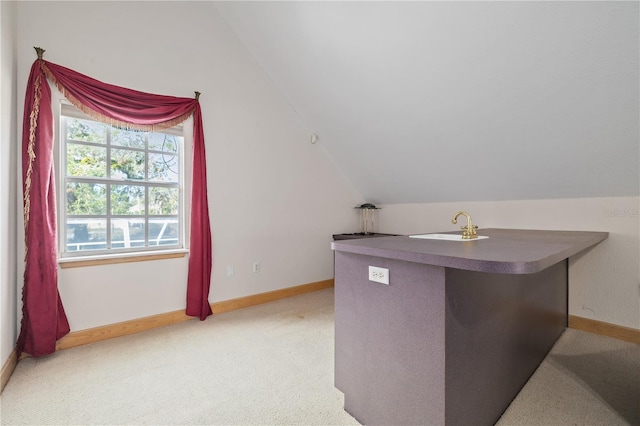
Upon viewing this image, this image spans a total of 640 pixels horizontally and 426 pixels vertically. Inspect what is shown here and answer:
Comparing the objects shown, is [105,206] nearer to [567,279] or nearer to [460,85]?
[460,85]

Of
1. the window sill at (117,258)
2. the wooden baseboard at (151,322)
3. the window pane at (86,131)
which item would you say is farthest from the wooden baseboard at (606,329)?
the window pane at (86,131)

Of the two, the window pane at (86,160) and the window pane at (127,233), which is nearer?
the window pane at (86,160)

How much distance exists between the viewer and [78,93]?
7.36 ft

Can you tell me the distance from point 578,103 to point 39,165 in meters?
3.76

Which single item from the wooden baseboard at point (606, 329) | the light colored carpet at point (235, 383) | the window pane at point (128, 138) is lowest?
the light colored carpet at point (235, 383)

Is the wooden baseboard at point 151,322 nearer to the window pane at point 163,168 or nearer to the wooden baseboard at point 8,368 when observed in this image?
the wooden baseboard at point 8,368

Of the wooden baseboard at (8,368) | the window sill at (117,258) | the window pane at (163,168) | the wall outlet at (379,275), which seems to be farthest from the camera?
the window pane at (163,168)

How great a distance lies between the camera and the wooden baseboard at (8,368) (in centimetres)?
172

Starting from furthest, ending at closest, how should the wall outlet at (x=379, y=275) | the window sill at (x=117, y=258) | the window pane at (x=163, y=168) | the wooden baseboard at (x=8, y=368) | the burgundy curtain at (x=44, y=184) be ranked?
the window pane at (x=163, y=168), the window sill at (x=117, y=258), the burgundy curtain at (x=44, y=184), the wooden baseboard at (x=8, y=368), the wall outlet at (x=379, y=275)

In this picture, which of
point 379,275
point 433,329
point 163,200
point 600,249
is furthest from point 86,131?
point 600,249

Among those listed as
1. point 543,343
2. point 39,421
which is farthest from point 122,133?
point 543,343

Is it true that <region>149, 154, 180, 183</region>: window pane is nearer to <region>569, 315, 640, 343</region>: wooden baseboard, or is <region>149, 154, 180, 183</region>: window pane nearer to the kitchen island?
the kitchen island

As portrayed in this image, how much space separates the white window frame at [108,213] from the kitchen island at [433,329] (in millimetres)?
1950

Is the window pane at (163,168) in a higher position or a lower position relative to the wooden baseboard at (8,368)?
higher
